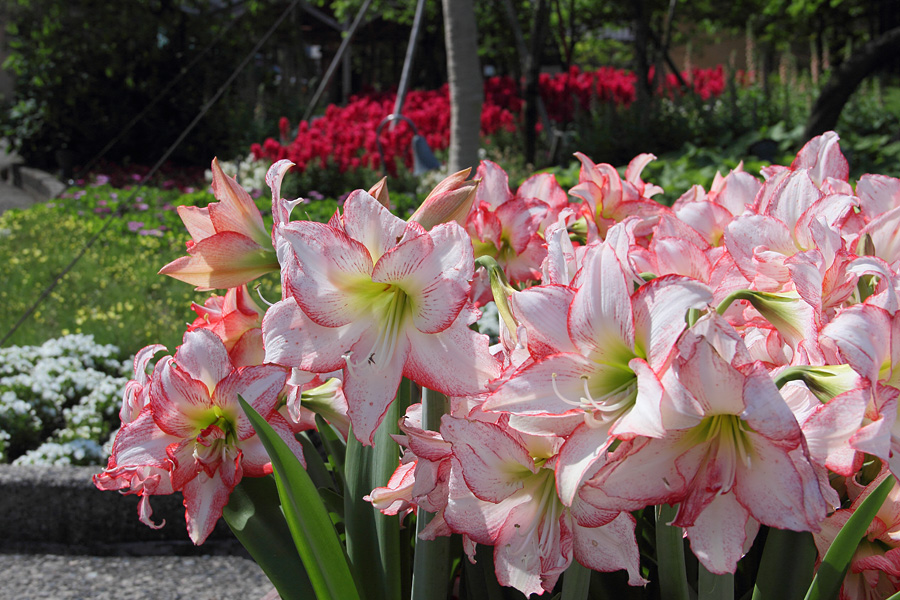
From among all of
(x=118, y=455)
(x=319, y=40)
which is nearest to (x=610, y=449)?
(x=118, y=455)

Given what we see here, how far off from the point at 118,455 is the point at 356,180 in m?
7.08

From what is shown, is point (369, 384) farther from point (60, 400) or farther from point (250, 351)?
point (60, 400)

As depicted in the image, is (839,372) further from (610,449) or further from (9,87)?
(9,87)

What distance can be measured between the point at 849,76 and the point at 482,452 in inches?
254

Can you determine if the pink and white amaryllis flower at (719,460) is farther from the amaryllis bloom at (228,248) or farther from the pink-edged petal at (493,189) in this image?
the pink-edged petal at (493,189)

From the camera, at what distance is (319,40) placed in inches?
978

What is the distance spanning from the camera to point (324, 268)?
75 cm

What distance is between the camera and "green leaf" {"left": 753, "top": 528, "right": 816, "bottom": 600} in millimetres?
902

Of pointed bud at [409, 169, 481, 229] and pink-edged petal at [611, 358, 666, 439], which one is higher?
pointed bud at [409, 169, 481, 229]

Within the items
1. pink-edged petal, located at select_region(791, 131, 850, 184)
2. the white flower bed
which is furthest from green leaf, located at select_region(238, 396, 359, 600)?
the white flower bed

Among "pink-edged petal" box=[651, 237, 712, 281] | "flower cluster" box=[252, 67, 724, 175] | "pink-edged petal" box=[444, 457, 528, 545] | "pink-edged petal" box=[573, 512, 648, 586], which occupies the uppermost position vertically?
"pink-edged petal" box=[651, 237, 712, 281]

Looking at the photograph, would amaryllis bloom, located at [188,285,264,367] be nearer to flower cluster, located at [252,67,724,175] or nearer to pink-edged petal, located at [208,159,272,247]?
pink-edged petal, located at [208,159,272,247]

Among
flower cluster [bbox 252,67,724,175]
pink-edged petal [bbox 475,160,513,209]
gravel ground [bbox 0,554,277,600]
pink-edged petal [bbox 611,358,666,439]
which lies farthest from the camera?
flower cluster [bbox 252,67,724,175]

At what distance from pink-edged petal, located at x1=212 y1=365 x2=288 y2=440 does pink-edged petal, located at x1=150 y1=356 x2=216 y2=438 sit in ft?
0.10
